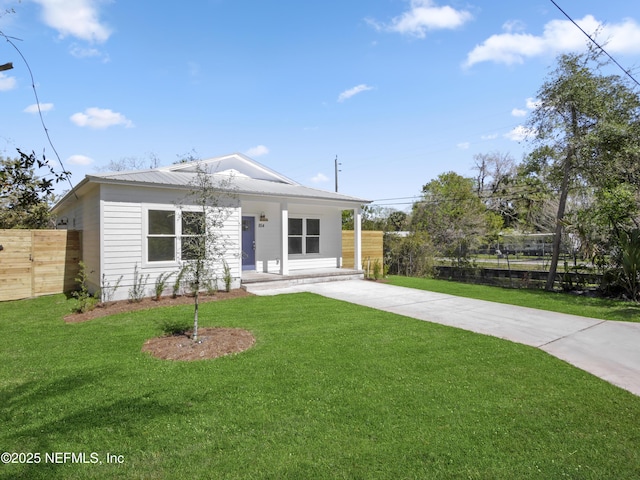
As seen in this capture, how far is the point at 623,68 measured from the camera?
9320mm

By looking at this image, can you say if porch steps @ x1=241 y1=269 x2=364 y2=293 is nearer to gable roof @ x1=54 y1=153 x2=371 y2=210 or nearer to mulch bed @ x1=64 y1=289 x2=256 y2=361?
gable roof @ x1=54 y1=153 x2=371 y2=210

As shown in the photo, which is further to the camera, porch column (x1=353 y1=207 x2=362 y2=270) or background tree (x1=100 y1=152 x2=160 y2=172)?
background tree (x1=100 y1=152 x2=160 y2=172)

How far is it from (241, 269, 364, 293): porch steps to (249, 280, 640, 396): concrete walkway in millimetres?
471

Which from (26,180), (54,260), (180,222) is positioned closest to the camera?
(26,180)

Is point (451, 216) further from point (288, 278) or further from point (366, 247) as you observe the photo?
point (288, 278)

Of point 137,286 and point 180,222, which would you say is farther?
point 180,222

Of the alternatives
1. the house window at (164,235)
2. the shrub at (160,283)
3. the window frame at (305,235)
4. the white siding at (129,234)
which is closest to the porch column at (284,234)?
the window frame at (305,235)

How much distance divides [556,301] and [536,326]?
3372mm

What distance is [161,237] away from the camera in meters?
9.03

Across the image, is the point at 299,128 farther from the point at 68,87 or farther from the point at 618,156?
the point at 618,156

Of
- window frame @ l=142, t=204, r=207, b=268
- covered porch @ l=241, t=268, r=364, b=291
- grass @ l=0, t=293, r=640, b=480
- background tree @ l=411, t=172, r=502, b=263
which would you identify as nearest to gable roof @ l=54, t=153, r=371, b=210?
window frame @ l=142, t=204, r=207, b=268

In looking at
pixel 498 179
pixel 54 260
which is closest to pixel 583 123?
pixel 54 260

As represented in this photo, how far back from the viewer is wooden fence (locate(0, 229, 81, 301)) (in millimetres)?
9039

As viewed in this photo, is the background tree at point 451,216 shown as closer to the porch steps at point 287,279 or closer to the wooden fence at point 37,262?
the porch steps at point 287,279
